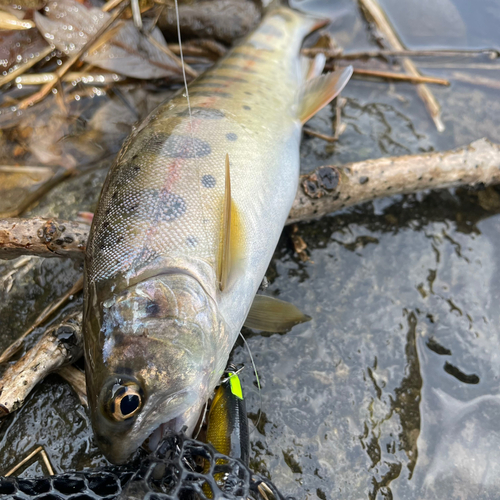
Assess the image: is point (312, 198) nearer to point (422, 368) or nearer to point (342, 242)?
point (342, 242)

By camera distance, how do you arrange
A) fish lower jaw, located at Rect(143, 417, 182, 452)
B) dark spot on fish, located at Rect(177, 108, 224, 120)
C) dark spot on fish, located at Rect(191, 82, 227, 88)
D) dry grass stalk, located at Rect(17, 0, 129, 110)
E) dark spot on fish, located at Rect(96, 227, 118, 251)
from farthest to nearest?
dry grass stalk, located at Rect(17, 0, 129, 110)
dark spot on fish, located at Rect(191, 82, 227, 88)
dark spot on fish, located at Rect(177, 108, 224, 120)
dark spot on fish, located at Rect(96, 227, 118, 251)
fish lower jaw, located at Rect(143, 417, 182, 452)

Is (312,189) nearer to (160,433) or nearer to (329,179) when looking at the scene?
(329,179)

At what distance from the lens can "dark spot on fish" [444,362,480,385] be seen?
2.73 m

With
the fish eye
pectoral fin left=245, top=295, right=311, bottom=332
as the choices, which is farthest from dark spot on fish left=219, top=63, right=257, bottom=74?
the fish eye

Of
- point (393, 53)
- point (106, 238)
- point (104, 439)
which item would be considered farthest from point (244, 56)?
point (104, 439)

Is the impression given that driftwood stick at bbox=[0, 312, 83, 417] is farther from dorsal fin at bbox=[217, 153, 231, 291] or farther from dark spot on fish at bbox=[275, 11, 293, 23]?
dark spot on fish at bbox=[275, 11, 293, 23]

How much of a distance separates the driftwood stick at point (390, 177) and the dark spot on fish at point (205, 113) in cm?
73

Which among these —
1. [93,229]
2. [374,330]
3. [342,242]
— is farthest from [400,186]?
[93,229]

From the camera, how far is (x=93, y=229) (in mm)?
2240

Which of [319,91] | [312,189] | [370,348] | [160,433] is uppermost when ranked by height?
[319,91]

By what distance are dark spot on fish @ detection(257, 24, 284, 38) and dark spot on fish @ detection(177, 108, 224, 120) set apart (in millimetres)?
1482

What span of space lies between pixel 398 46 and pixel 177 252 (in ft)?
11.7

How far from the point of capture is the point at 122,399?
1.82m

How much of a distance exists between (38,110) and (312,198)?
2671 mm
